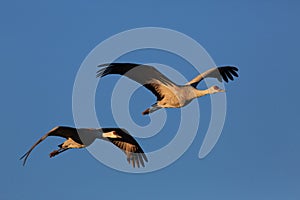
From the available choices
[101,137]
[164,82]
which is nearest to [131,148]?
[101,137]

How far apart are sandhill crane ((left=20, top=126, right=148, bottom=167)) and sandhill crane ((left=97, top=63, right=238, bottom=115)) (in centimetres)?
170

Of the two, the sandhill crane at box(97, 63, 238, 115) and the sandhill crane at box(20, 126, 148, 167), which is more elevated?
the sandhill crane at box(97, 63, 238, 115)

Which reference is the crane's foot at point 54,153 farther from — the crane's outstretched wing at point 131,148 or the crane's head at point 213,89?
→ the crane's head at point 213,89

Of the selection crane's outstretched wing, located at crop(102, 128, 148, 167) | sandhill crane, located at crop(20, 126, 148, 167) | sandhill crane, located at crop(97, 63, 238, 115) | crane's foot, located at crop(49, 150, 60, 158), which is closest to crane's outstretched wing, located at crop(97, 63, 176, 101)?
sandhill crane, located at crop(97, 63, 238, 115)

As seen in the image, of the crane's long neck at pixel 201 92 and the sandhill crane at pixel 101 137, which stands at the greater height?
the crane's long neck at pixel 201 92

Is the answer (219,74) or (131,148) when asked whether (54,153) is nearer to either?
(131,148)

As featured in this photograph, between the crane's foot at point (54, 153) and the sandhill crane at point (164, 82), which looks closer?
the sandhill crane at point (164, 82)

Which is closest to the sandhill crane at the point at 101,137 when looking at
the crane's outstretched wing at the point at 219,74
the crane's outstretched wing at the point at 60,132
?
the crane's outstretched wing at the point at 60,132

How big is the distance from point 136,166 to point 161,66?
3750 mm

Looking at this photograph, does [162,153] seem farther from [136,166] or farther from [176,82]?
[176,82]

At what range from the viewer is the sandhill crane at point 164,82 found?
24.2 metres

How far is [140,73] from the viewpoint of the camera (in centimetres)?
2430

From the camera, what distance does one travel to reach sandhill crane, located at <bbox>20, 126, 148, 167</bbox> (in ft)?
83.2

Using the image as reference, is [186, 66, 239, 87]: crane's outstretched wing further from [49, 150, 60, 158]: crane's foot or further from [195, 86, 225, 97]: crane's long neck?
[49, 150, 60, 158]: crane's foot
